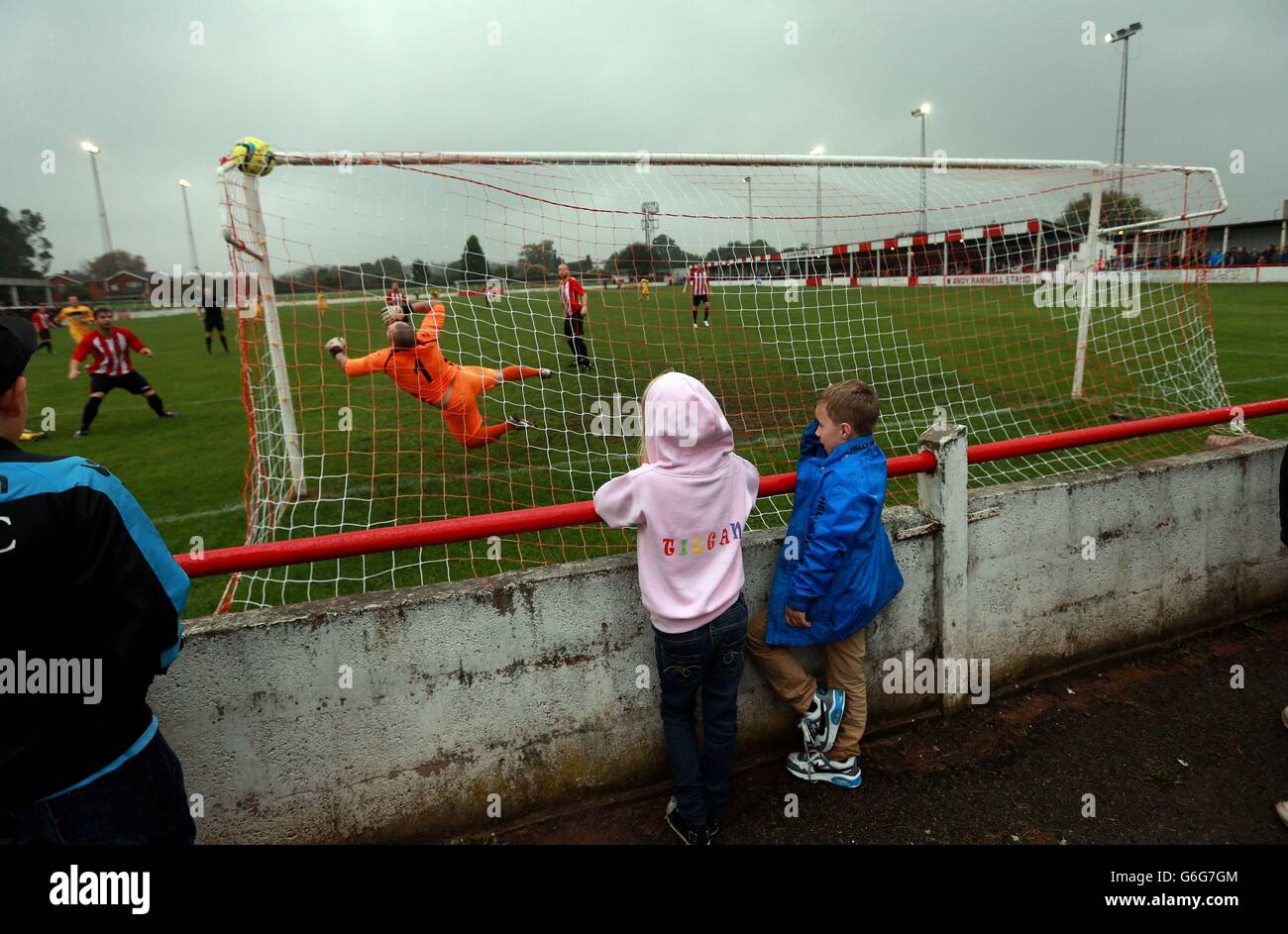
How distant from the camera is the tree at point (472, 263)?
5.03m

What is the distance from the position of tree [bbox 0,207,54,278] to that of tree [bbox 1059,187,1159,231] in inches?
2674

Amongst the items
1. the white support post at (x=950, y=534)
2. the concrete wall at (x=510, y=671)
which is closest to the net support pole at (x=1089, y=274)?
the concrete wall at (x=510, y=671)

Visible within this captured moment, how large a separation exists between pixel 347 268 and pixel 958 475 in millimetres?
4274

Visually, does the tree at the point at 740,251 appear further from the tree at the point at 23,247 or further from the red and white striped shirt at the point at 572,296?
the tree at the point at 23,247

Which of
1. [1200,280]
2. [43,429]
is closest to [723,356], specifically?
[1200,280]

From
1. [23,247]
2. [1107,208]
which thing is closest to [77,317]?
[1107,208]

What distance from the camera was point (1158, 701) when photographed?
10.3ft

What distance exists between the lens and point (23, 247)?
55156 millimetres

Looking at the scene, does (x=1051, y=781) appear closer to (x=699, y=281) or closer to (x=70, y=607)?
(x=70, y=607)

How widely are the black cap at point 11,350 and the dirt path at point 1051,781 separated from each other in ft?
6.73

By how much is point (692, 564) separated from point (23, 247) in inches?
2944

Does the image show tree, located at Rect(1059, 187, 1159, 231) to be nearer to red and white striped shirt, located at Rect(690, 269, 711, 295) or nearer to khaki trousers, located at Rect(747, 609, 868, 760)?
red and white striped shirt, located at Rect(690, 269, 711, 295)
